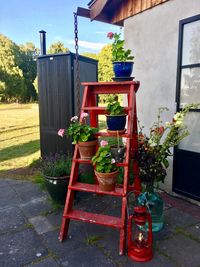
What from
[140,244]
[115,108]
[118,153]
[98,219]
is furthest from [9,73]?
[140,244]

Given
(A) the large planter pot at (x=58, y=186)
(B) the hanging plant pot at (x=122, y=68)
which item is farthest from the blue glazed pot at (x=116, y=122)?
(A) the large planter pot at (x=58, y=186)

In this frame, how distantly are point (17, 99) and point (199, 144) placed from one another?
93.2 feet

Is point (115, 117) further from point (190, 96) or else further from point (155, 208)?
point (190, 96)

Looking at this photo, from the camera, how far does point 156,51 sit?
3609mm

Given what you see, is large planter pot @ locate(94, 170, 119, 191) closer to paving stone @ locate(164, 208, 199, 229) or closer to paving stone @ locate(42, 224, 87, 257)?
paving stone @ locate(42, 224, 87, 257)

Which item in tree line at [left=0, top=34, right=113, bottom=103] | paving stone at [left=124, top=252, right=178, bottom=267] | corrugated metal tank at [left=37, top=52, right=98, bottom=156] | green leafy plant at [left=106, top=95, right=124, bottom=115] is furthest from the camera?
tree line at [left=0, top=34, right=113, bottom=103]

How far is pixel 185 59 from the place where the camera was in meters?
3.23

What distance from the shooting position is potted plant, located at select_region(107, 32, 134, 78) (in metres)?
2.73

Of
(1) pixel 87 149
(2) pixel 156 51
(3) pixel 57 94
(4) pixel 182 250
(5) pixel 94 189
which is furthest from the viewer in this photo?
(3) pixel 57 94

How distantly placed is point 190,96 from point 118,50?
1.16m

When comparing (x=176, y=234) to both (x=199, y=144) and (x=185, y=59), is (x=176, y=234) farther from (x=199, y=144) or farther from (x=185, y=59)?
(x=185, y=59)

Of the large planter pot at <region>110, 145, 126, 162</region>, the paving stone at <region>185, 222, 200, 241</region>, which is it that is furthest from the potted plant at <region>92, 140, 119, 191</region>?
the paving stone at <region>185, 222, 200, 241</region>

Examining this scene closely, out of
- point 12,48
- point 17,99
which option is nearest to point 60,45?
point 12,48

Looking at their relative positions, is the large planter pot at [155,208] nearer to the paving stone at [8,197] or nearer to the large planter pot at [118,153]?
the large planter pot at [118,153]
